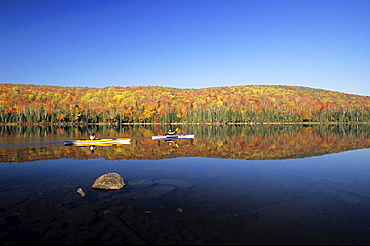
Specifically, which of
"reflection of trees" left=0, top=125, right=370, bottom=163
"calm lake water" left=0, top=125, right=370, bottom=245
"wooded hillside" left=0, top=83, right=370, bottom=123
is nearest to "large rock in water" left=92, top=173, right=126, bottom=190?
"calm lake water" left=0, top=125, right=370, bottom=245

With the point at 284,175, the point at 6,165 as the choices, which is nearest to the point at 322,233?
the point at 284,175

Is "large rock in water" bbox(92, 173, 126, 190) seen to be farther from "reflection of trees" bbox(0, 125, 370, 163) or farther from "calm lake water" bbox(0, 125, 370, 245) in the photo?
"reflection of trees" bbox(0, 125, 370, 163)

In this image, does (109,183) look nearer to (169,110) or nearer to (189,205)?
(189,205)

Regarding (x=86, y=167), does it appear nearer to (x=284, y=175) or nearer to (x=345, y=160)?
(x=284, y=175)

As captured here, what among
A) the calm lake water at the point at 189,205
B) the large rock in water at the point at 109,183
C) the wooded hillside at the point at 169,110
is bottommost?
the calm lake water at the point at 189,205

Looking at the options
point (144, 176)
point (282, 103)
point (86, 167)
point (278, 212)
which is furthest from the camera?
point (282, 103)

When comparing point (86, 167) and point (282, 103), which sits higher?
point (282, 103)

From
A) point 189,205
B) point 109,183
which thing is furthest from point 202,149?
point 189,205

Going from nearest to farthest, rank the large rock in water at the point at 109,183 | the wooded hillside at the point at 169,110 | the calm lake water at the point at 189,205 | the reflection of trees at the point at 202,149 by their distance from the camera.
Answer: the calm lake water at the point at 189,205
the large rock in water at the point at 109,183
the reflection of trees at the point at 202,149
the wooded hillside at the point at 169,110

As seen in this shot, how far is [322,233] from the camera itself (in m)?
8.36

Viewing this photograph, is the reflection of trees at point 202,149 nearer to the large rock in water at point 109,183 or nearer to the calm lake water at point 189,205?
the calm lake water at point 189,205

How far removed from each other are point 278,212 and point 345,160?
625 inches

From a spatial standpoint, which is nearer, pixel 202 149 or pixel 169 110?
pixel 202 149

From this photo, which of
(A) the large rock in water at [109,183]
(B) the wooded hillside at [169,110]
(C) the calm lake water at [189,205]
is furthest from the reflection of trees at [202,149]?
(B) the wooded hillside at [169,110]
